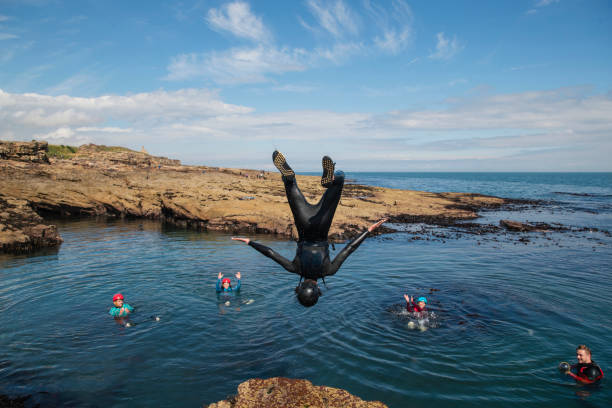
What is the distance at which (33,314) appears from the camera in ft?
36.1

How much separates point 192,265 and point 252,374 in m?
10.5

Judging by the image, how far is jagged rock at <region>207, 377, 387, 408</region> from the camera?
533cm

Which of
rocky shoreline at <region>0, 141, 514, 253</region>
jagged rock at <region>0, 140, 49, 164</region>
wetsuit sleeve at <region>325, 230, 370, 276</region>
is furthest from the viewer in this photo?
jagged rock at <region>0, 140, 49, 164</region>

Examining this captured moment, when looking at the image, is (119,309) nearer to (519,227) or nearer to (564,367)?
(564,367)

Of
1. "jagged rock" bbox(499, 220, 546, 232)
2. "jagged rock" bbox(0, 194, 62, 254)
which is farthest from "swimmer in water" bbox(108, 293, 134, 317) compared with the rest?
"jagged rock" bbox(499, 220, 546, 232)

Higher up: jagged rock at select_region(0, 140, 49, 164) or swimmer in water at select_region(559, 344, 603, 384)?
jagged rock at select_region(0, 140, 49, 164)

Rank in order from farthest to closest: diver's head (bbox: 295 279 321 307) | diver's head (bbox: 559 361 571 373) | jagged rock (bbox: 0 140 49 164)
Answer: jagged rock (bbox: 0 140 49 164), diver's head (bbox: 559 361 571 373), diver's head (bbox: 295 279 321 307)

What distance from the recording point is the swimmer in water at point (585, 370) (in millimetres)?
7594

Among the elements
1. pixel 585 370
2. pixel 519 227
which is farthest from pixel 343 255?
pixel 519 227

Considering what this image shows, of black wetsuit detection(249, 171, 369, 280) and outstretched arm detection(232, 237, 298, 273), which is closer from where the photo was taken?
black wetsuit detection(249, 171, 369, 280)

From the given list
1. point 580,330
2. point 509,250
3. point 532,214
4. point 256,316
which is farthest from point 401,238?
point 532,214

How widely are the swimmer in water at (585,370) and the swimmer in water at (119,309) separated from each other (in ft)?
43.0

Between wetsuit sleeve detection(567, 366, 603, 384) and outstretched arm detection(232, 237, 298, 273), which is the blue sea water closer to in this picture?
wetsuit sleeve detection(567, 366, 603, 384)

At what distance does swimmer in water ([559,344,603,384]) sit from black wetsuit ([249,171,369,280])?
675 centimetres
